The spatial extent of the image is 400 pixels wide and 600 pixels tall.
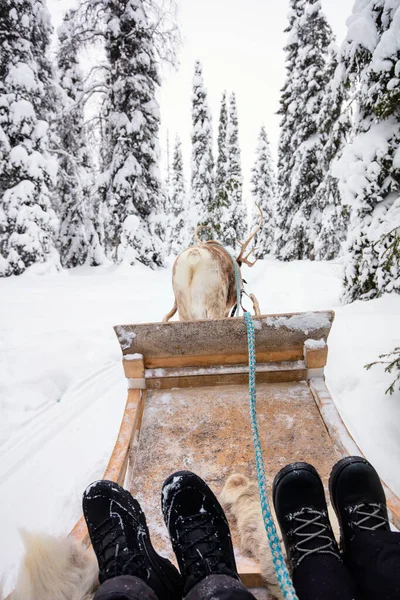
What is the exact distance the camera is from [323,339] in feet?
7.60

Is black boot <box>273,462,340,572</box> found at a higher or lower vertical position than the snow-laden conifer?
lower

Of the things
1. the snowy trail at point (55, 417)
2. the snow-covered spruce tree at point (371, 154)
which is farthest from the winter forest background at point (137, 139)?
the snowy trail at point (55, 417)

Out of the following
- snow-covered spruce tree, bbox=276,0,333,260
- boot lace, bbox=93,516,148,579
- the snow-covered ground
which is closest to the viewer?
boot lace, bbox=93,516,148,579

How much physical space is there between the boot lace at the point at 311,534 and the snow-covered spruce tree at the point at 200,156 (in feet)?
83.8

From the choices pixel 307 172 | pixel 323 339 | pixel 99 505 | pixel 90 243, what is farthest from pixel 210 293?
pixel 307 172

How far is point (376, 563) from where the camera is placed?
3.52ft

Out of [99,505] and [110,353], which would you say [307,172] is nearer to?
[110,353]

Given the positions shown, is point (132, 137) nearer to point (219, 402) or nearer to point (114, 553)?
point (219, 402)

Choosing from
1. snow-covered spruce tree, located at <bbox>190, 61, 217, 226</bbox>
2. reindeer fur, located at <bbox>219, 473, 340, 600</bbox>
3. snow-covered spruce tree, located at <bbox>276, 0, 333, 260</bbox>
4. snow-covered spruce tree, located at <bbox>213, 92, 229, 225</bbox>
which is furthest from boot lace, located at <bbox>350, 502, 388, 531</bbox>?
snow-covered spruce tree, located at <bbox>213, 92, 229, 225</bbox>

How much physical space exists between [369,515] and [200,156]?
28.6m

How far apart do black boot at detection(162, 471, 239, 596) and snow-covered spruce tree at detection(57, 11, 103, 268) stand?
13122 mm

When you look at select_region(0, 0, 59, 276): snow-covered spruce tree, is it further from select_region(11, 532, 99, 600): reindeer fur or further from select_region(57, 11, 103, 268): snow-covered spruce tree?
select_region(11, 532, 99, 600): reindeer fur

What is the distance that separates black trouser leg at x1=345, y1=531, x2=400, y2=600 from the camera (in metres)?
0.99

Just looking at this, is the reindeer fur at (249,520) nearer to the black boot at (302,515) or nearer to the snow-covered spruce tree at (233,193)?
the black boot at (302,515)
